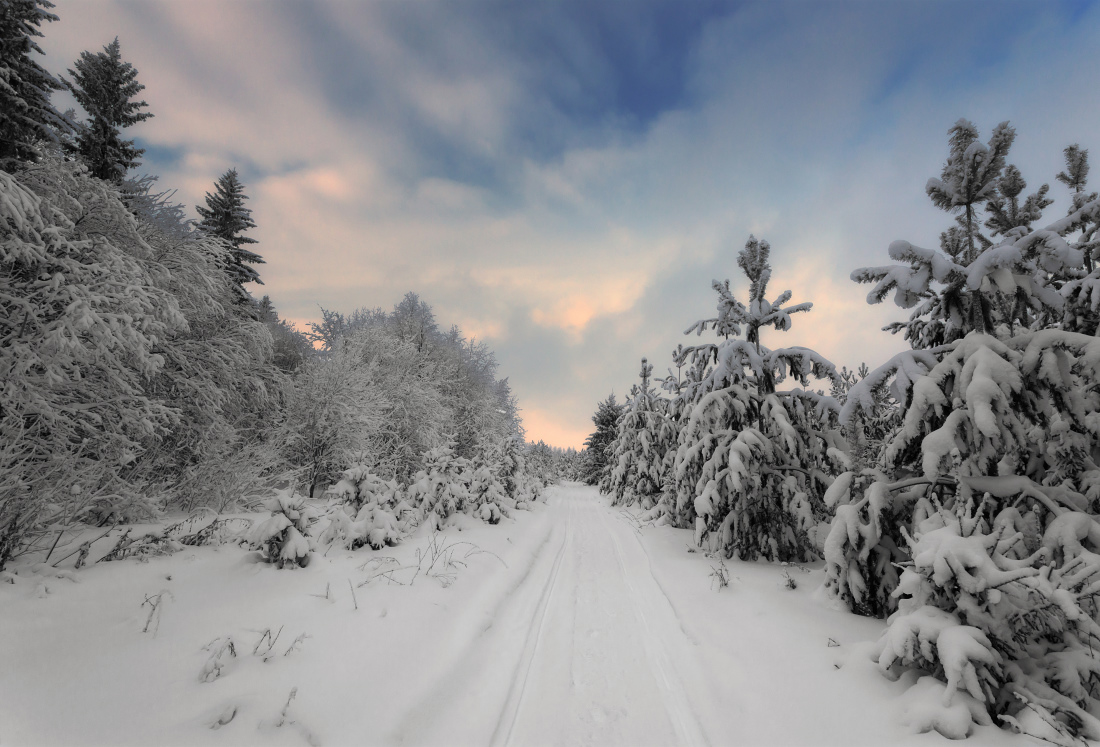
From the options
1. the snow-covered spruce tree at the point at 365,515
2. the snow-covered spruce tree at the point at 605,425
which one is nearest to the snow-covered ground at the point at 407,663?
the snow-covered spruce tree at the point at 365,515

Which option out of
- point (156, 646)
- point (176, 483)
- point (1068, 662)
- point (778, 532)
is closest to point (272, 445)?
point (176, 483)

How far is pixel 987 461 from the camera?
13.2 ft

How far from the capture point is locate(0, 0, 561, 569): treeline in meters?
5.87

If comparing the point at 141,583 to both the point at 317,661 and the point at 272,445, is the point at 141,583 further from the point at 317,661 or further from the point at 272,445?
the point at 272,445

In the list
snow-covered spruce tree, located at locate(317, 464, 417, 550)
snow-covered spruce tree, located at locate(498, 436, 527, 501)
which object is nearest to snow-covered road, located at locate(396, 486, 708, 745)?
snow-covered spruce tree, located at locate(317, 464, 417, 550)

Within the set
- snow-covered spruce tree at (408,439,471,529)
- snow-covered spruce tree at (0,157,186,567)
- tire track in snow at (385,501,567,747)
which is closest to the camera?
tire track in snow at (385,501,567,747)

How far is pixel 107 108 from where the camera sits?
11742mm

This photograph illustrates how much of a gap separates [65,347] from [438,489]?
783 cm

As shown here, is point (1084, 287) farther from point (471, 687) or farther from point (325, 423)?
point (325, 423)

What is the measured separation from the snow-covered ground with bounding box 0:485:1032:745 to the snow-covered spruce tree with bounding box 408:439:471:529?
4189mm

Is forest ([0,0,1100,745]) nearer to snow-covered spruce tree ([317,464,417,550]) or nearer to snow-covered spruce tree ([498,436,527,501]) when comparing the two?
snow-covered spruce tree ([317,464,417,550])

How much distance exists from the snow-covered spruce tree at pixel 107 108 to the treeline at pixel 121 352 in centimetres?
3

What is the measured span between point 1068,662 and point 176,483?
14.8m

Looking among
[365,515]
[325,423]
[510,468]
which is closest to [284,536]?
[365,515]
